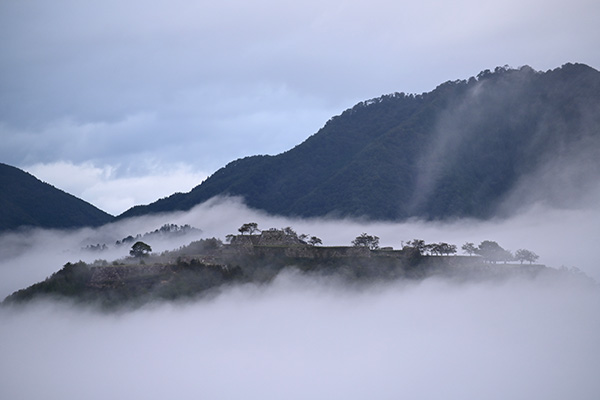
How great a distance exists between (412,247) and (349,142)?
2437 inches

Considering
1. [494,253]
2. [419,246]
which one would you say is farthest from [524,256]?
[419,246]

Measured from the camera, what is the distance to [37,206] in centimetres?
14500

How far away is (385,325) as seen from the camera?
96.4 meters

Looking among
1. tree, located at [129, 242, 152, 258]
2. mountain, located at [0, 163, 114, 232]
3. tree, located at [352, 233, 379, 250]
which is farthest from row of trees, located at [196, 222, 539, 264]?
mountain, located at [0, 163, 114, 232]

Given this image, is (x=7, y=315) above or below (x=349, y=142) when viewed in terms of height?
below

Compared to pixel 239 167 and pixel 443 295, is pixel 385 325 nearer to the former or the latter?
pixel 443 295

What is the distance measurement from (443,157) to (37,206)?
249ft

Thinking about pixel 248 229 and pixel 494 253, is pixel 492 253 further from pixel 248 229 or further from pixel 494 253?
pixel 248 229

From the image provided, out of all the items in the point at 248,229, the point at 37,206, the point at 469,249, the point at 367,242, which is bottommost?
the point at 469,249

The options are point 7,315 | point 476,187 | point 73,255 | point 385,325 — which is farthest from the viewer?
point 476,187

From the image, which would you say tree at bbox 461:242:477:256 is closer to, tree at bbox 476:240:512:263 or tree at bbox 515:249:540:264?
tree at bbox 476:240:512:263

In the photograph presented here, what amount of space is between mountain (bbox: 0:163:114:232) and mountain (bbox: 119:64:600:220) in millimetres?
9013

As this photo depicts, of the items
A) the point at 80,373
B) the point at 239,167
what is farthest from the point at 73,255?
the point at 239,167

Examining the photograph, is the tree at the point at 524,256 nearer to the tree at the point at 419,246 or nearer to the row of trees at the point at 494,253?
the row of trees at the point at 494,253
